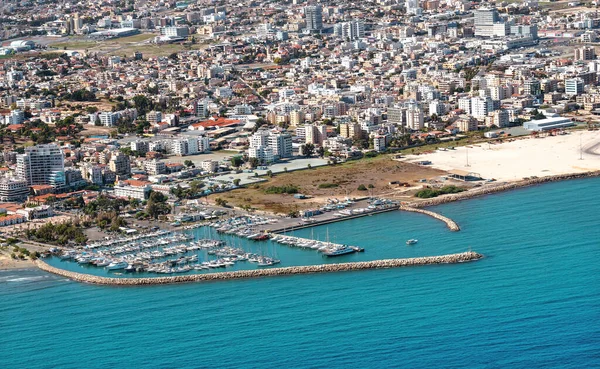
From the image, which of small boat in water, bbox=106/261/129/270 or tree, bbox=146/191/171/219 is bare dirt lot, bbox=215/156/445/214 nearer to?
tree, bbox=146/191/171/219

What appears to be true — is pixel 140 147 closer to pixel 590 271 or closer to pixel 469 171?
pixel 469 171

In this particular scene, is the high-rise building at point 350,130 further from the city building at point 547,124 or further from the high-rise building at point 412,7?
the high-rise building at point 412,7

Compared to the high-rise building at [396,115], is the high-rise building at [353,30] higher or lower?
higher

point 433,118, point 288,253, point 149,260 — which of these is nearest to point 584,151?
point 433,118

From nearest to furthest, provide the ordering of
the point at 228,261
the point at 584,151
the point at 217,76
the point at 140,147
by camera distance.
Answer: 1. the point at 228,261
2. the point at 584,151
3. the point at 140,147
4. the point at 217,76

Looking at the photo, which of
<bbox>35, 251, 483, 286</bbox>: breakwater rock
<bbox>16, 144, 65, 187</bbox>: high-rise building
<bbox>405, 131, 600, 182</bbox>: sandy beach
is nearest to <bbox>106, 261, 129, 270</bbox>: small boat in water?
<bbox>35, 251, 483, 286</bbox>: breakwater rock

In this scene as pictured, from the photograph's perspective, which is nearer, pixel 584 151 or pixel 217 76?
pixel 584 151

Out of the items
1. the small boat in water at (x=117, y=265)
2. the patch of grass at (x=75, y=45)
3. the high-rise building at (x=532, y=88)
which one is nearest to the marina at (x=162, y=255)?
the small boat in water at (x=117, y=265)
